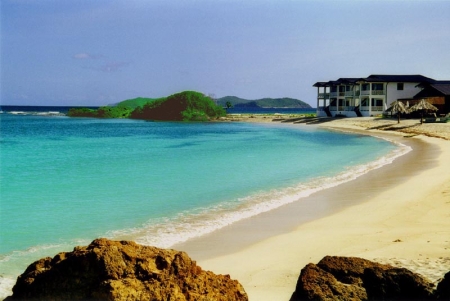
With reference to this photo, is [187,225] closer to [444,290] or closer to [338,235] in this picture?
[338,235]

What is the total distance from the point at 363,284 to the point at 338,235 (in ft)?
17.8

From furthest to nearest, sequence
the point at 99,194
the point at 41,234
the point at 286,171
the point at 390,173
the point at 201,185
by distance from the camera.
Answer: the point at 286,171 → the point at 390,173 → the point at 201,185 → the point at 99,194 → the point at 41,234

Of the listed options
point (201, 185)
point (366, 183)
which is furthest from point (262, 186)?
point (366, 183)

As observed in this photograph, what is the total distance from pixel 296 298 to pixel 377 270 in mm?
832

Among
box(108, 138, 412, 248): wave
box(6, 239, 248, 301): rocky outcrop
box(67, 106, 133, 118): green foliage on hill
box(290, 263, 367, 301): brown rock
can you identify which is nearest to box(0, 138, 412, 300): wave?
box(108, 138, 412, 248): wave

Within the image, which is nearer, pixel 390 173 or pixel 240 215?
pixel 240 215

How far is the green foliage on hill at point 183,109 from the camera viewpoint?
380 ft

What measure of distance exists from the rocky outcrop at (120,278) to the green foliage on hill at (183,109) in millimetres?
109029

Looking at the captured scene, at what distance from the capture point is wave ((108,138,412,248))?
1059cm

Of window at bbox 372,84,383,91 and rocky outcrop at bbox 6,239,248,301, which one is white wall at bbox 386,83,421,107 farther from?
rocky outcrop at bbox 6,239,248,301

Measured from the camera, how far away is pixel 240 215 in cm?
1259

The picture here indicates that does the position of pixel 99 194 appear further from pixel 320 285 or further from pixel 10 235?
pixel 320 285

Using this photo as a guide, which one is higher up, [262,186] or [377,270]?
[377,270]

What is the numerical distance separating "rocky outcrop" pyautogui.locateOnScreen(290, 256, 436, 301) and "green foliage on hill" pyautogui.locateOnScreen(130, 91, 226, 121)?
4292 inches
